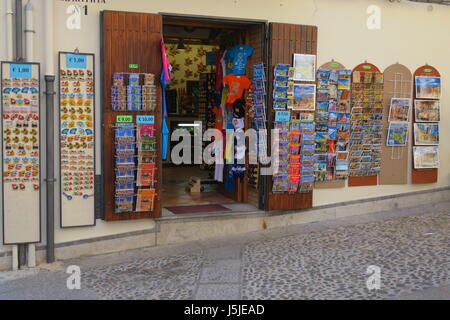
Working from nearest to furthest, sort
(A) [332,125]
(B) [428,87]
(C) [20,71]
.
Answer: (C) [20,71]
(A) [332,125]
(B) [428,87]

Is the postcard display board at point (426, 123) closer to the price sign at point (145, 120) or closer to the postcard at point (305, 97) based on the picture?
the postcard at point (305, 97)

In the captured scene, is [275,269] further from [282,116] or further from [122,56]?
[122,56]

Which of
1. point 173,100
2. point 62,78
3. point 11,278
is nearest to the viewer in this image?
point 11,278

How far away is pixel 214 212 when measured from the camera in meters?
8.32

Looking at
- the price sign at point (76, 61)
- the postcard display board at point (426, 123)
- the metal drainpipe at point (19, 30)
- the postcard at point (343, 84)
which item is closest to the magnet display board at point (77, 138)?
the price sign at point (76, 61)

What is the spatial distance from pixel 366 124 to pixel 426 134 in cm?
135

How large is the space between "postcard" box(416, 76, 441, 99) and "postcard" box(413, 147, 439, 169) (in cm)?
94

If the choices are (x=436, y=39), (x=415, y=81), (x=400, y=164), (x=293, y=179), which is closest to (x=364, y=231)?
(x=293, y=179)

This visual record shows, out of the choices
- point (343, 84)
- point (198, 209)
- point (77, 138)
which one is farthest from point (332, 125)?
point (77, 138)

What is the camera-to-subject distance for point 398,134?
30.9 ft

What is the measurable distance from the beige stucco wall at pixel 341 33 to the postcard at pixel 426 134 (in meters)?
0.31

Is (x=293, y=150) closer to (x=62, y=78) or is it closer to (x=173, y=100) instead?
(x=62, y=78)

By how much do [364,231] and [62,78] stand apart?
490 cm

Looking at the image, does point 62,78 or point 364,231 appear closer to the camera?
point 62,78
